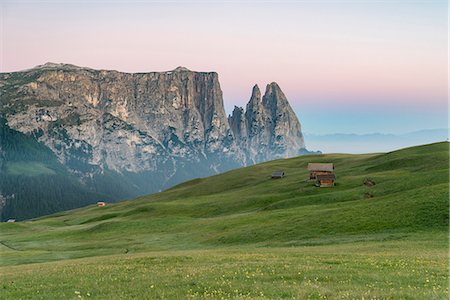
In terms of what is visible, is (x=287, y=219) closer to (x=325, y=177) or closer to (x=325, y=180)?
(x=325, y=180)

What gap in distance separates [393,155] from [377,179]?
44.6 metres

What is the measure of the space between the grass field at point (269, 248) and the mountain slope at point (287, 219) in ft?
0.83

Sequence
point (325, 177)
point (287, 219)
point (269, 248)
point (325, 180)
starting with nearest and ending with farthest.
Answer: point (269, 248)
point (287, 219)
point (325, 180)
point (325, 177)

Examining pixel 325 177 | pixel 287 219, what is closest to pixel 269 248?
pixel 287 219

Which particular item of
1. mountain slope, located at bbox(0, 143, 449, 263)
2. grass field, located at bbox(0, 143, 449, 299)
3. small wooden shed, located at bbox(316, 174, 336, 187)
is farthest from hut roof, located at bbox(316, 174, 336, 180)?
grass field, located at bbox(0, 143, 449, 299)

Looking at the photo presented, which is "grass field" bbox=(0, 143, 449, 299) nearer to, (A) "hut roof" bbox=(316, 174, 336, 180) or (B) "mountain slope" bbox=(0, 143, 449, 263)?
(B) "mountain slope" bbox=(0, 143, 449, 263)

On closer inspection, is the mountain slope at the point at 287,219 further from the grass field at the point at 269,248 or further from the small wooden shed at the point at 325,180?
the small wooden shed at the point at 325,180

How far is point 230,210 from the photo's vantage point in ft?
327

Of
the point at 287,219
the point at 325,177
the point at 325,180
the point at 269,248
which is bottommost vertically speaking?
the point at 269,248

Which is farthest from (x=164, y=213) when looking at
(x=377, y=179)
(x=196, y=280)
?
(x=196, y=280)

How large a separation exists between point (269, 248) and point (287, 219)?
2041 cm

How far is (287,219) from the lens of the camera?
227 feet

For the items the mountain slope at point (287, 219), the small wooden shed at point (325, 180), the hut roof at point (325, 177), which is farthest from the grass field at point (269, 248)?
the hut roof at point (325, 177)

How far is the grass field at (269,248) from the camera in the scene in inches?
899
